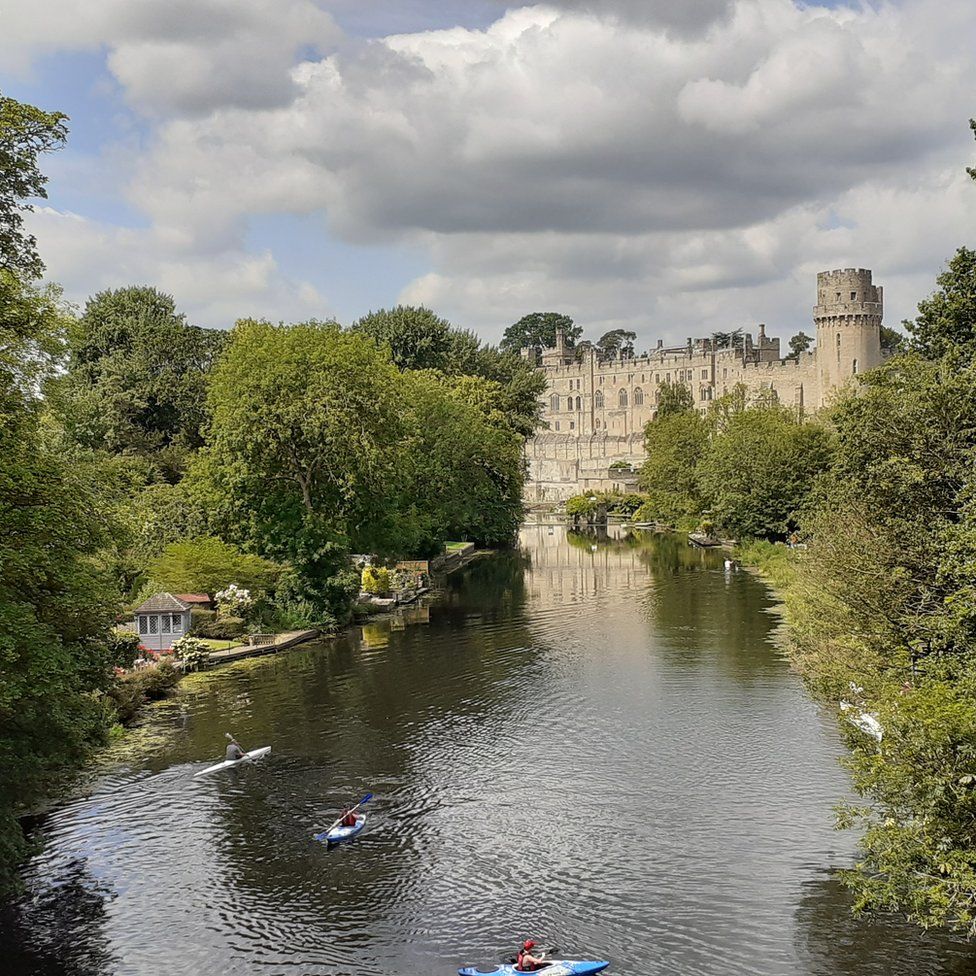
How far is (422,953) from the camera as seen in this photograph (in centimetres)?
1423

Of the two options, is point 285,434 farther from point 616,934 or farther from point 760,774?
point 616,934

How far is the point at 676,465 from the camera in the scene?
264 ft

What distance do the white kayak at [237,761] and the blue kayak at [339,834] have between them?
4138 millimetres

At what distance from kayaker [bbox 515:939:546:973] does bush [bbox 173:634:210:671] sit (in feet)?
61.6

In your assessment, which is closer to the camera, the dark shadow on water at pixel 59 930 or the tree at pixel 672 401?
the dark shadow on water at pixel 59 930

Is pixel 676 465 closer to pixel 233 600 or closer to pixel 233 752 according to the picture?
pixel 233 600

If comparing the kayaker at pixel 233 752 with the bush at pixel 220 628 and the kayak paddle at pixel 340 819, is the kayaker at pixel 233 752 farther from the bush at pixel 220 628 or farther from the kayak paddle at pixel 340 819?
the bush at pixel 220 628

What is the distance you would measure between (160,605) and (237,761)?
403 inches

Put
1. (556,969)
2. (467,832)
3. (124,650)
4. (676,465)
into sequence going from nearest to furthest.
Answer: (556,969) < (467,832) < (124,650) < (676,465)

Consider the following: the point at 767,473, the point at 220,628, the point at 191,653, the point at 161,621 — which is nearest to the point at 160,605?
the point at 161,621

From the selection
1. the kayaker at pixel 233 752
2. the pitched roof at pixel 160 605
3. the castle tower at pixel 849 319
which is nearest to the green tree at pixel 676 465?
the castle tower at pixel 849 319

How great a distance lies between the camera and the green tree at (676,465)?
79.4m

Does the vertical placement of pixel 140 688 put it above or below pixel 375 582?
below

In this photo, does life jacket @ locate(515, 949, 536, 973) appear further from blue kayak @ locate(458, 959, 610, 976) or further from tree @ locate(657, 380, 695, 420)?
tree @ locate(657, 380, 695, 420)
